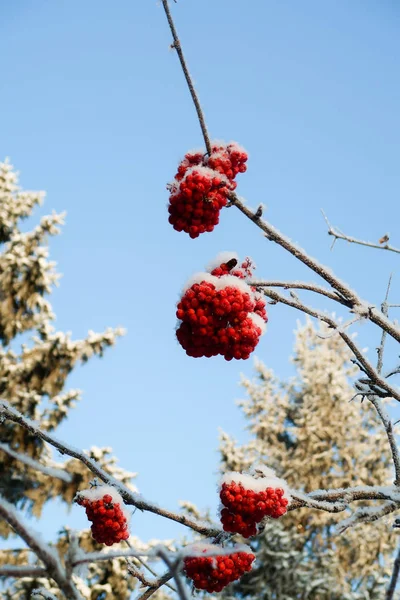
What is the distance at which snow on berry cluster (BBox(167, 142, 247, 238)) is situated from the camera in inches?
87.7

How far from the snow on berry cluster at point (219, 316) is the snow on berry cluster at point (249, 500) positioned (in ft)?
1.98

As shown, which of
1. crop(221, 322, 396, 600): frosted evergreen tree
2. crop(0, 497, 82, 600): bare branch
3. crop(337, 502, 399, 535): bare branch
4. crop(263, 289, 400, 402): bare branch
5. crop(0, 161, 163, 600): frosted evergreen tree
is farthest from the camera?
crop(221, 322, 396, 600): frosted evergreen tree

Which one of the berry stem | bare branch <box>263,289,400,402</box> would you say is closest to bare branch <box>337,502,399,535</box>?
bare branch <box>263,289,400,402</box>

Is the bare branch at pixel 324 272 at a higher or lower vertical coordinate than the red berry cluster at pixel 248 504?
higher

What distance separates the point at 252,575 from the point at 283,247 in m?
14.2

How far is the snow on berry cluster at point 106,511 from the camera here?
8.73 feet

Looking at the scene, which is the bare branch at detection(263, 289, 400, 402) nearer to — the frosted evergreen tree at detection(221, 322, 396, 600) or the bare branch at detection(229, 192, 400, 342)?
the bare branch at detection(229, 192, 400, 342)

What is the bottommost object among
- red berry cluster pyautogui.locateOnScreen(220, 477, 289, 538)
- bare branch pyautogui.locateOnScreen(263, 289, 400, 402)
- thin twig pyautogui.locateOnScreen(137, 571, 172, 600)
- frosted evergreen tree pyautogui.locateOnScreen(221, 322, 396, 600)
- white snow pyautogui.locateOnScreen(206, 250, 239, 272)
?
thin twig pyautogui.locateOnScreen(137, 571, 172, 600)

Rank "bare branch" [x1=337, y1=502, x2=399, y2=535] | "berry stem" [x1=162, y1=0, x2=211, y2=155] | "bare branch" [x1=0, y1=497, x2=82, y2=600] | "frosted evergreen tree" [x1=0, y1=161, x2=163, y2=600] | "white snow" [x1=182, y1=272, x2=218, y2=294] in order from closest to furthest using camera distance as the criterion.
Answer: "bare branch" [x1=0, y1=497, x2=82, y2=600] → "berry stem" [x1=162, y1=0, x2=211, y2=155] → "bare branch" [x1=337, y1=502, x2=399, y2=535] → "white snow" [x1=182, y1=272, x2=218, y2=294] → "frosted evergreen tree" [x1=0, y1=161, x2=163, y2=600]

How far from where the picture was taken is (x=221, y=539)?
260cm

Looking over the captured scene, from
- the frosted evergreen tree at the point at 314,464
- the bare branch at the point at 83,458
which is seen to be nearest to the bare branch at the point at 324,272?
the bare branch at the point at 83,458

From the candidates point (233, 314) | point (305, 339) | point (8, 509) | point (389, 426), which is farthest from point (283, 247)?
point (305, 339)

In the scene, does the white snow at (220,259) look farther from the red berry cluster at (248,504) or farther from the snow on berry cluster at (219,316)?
the red berry cluster at (248,504)

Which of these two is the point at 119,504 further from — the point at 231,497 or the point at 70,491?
the point at 70,491
